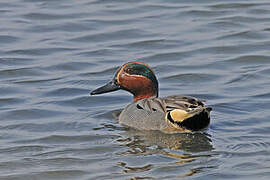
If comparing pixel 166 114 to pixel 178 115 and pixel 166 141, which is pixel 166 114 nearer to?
pixel 178 115

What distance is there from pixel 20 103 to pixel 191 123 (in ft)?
8.39

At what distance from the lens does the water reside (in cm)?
721

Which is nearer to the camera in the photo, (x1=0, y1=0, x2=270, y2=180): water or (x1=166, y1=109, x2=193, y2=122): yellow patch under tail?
(x1=0, y1=0, x2=270, y2=180): water

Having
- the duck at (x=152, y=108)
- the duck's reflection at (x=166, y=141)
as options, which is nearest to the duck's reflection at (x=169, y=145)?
the duck's reflection at (x=166, y=141)

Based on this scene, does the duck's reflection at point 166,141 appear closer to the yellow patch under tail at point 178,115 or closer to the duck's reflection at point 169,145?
the duck's reflection at point 169,145

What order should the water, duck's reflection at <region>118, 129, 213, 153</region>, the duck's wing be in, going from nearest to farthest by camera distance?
the water < duck's reflection at <region>118, 129, 213, 153</region> < the duck's wing

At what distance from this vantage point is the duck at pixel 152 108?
8164 millimetres

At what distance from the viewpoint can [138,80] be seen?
9.34m

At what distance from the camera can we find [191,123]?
324 inches

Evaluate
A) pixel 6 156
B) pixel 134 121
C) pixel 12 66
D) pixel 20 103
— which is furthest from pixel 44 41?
pixel 6 156

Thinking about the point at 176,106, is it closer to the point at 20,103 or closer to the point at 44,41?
the point at 20,103

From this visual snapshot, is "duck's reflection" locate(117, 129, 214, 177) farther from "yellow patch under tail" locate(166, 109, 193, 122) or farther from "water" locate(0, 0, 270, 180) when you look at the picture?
"yellow patch under tail" locate(166, 109, 193, 122)

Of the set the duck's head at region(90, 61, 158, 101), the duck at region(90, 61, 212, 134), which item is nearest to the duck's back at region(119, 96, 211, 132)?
the duck at region(90, 61, 212, 134)

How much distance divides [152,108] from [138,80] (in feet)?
2.72
